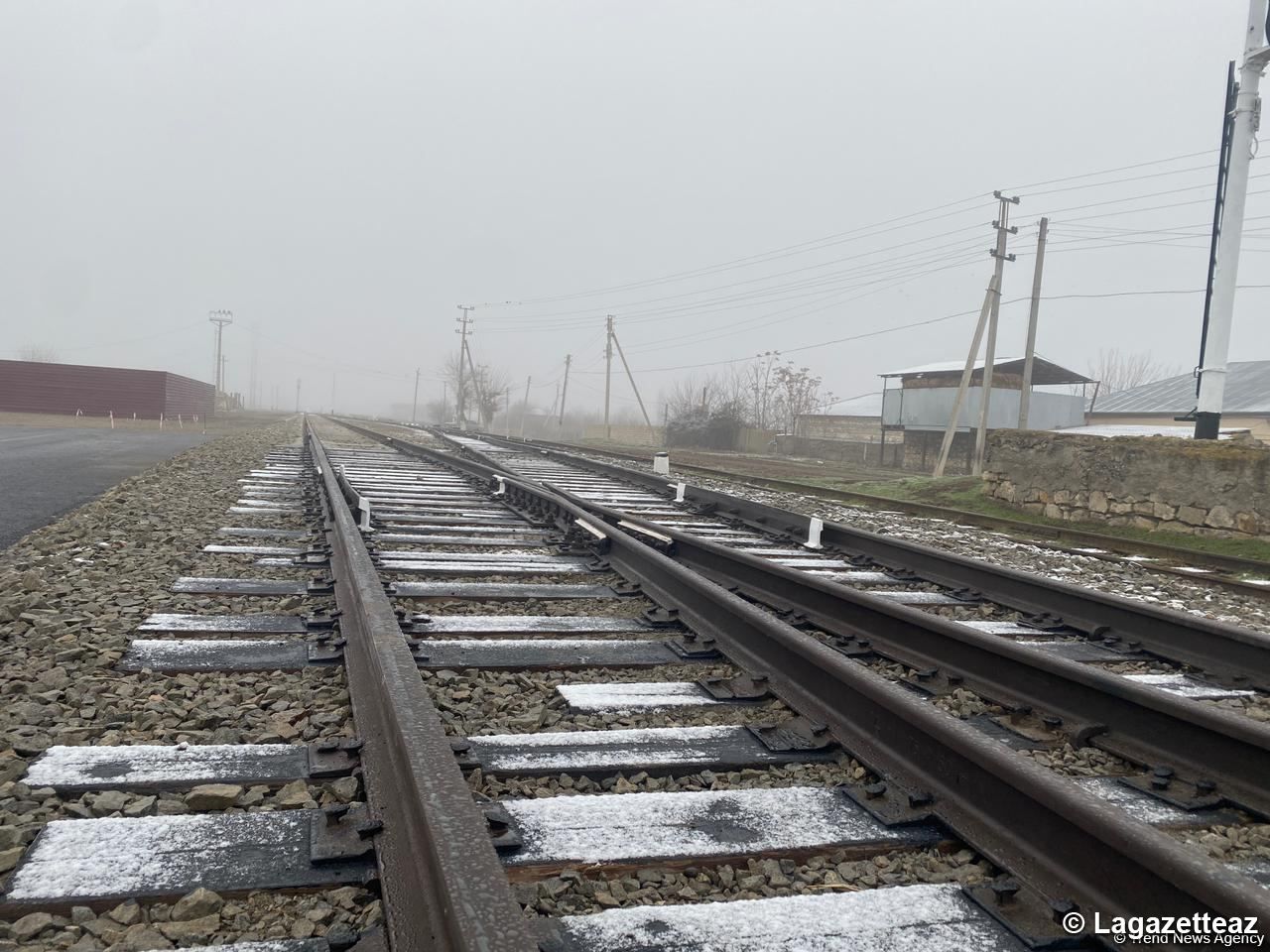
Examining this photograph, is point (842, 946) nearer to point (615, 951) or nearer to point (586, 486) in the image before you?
point (615, 951)

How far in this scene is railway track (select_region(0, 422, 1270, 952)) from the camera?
5.93 ft

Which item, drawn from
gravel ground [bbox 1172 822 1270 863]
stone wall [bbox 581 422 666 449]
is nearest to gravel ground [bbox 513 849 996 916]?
gravel ground [bbox 1172 822 1270 863]

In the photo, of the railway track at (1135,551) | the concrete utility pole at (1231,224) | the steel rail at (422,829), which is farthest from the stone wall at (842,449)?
the steel rail at (422,829)

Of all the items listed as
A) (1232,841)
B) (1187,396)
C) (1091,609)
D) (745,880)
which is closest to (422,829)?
(745,880)

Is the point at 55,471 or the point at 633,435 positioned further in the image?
the point at 633,435

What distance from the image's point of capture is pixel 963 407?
31531 mm

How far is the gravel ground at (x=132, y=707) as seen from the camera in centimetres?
181

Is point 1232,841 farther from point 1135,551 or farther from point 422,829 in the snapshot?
point 1135,551

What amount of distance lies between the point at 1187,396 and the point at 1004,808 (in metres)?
46.6

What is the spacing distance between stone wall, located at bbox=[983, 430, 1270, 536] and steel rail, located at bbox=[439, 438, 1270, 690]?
518 centimetres

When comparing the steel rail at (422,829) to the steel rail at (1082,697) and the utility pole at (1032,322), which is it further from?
the utility pole at (1032,322)

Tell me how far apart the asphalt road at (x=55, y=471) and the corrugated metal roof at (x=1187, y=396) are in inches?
1510

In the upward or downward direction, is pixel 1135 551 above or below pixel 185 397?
below

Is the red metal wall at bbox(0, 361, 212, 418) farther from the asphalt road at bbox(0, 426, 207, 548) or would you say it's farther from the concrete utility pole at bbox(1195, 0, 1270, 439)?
the concrete utility pole at bbox(1195, 0, 1270, 439)
